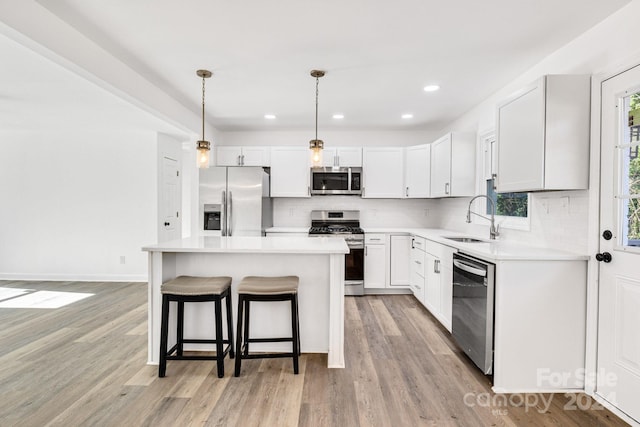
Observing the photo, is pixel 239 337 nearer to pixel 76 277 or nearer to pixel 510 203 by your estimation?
pixel 510 203

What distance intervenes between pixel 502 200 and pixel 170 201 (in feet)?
15.7

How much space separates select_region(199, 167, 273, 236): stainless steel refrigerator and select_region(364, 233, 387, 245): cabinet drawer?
57.7 inches

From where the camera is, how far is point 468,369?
2.59 metres

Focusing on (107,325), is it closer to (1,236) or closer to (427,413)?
(427,413)

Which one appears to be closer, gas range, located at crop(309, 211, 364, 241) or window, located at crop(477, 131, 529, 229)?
window, located at crop(477, 131, 529, 229)

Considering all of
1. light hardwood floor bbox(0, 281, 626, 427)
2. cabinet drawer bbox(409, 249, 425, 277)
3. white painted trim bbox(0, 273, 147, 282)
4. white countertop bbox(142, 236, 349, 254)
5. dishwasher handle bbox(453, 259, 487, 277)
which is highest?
white countertop bbox(142, 236, 349, 254)

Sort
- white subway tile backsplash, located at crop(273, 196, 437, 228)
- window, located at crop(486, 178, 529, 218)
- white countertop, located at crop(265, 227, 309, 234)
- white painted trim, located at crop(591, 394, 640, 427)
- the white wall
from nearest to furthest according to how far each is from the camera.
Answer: white painted trim, located at crop(591, 394, 640, 427) < window, located at crop(486, 178, 529, 218) < white countertop, located at crop(265, 227, 309, 234) < the white wall < white subway tile backsplash, located at crop(273, 196, 437, 228)

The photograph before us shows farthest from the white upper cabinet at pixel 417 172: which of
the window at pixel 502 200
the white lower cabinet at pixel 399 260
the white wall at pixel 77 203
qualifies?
the white wall at pixel 77 203

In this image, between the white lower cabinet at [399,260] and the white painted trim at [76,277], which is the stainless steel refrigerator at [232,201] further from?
the white lower cabinet at [399,260]

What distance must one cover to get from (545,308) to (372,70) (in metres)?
2.32

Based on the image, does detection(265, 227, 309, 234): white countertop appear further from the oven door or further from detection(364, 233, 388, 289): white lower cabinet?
detection(364, 233, 388, 289): white lower cabinet

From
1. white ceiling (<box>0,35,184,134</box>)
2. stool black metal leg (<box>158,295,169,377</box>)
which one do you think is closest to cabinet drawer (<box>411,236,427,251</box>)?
stool black metal leg (<box>158,295,169,377</box>)

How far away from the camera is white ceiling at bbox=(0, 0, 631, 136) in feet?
6.88

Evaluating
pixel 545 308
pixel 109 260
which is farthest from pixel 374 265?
pixel 109 260
